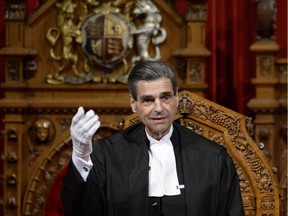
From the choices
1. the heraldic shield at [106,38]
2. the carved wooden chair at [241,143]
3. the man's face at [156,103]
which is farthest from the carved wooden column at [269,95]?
the man's face at [156,103]

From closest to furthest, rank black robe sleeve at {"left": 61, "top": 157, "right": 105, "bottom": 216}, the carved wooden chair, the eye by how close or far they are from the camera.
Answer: black robe sleeve at {"left": 61, "top": 157, "right": 105, "bottom": 216} → the eye → the carved wooden chair

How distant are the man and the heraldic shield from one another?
6.31 feet

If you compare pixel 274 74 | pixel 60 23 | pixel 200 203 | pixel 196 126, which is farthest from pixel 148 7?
pixel 200 203

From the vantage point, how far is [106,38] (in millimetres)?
5043

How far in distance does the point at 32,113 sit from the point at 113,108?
479 millimetres

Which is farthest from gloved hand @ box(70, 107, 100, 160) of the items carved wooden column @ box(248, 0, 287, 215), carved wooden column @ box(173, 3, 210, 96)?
carved wooden column @ box(248, 0, 287, 215)

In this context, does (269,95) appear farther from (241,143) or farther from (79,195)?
(79,195)

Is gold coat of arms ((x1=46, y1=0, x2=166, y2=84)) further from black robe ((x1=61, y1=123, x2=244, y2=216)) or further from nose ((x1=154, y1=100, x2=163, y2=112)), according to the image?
nose ((x1=154, y1=100, x2=163, y2=112))

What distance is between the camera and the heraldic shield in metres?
5.04

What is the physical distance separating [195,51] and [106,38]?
20.6 inches

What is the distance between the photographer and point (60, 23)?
5070 mm

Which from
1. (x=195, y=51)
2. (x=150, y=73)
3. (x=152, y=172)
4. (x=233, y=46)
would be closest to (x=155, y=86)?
(x=150, y=73)

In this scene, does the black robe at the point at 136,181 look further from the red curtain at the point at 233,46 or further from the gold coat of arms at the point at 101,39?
the red curtain at the point at 233,46

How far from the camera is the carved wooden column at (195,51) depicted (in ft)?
16.4
